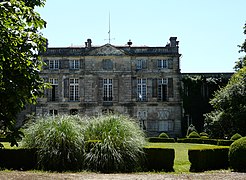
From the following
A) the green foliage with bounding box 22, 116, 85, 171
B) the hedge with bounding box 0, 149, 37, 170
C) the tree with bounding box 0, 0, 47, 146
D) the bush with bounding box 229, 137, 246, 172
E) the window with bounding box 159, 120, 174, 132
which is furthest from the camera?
the window with bounding box 159, 120, 174, 132

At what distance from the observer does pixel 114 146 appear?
12.4m

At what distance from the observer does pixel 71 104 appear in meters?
36.8

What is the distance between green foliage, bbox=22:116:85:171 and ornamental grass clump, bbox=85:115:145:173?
1.38 ft

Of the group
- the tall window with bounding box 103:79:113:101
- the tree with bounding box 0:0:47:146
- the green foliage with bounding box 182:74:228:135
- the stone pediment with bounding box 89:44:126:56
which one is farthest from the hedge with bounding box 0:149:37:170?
the green foliage with bounding box 182:74:228:135

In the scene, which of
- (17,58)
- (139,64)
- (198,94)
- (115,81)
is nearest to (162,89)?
(139,64)

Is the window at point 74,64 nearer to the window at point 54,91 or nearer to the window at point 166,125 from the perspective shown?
the window at point 54,91

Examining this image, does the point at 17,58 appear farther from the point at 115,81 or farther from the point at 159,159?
the point at 115,81

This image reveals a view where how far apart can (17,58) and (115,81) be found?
3049cm

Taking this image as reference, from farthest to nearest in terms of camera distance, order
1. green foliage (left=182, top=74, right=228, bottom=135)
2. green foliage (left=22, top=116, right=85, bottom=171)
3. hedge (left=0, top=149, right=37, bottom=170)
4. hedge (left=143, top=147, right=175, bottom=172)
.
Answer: green foliage (left=182, top=74, right=228, bottom=135) < hedge (left=143, top=147, right=175, bottom=172) < hedge (left=0, top=149, right=37, bottom=170) < green foliage (left=22, top=116, right=85, bottom=171)

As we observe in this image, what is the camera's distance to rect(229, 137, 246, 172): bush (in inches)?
466

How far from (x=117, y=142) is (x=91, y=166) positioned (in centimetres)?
114

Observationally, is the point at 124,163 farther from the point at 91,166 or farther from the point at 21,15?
the point at 21,15

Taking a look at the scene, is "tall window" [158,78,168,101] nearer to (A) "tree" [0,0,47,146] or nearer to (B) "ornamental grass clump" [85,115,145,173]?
(B) "ornamental grass clump" [85,115,145,173]

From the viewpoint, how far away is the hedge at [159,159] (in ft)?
41.2
